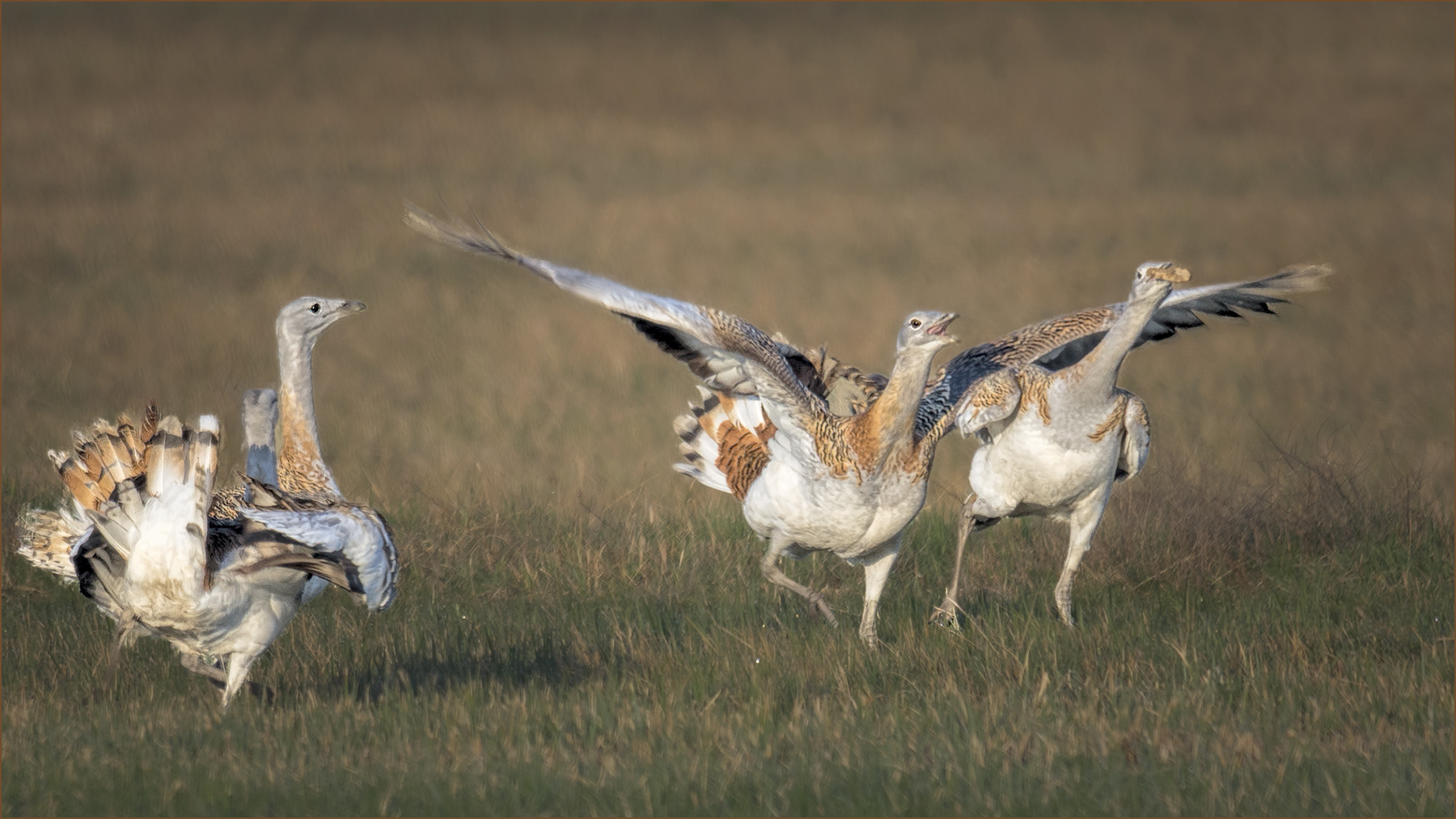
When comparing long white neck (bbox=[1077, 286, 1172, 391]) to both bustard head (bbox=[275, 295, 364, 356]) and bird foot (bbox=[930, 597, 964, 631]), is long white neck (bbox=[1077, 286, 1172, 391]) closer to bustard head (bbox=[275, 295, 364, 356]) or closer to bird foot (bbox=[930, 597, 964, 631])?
bird foot (bbox=[930, 597, 964, 631])

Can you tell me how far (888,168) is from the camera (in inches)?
760

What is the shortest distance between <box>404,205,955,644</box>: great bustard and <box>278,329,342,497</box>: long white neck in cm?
75

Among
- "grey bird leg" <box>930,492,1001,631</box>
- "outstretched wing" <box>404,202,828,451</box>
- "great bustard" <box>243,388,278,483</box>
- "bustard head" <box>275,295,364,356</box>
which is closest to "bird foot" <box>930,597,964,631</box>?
"grey bird leg" <box>930,492,1001,631</box>

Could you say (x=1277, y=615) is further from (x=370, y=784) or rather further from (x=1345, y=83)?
(x=1345, y=83)

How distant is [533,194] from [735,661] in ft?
39.7

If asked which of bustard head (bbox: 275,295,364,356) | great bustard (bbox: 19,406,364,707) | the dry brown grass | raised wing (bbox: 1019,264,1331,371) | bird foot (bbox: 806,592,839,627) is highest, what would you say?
Answer: the dry brown grass

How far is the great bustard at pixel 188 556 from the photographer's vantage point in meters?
4.91

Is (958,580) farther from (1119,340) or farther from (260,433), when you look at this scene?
(260,433)

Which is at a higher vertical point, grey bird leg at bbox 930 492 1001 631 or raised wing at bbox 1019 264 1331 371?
raised wing at bbox 1019 264 1331 371

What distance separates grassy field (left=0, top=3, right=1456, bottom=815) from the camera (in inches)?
192

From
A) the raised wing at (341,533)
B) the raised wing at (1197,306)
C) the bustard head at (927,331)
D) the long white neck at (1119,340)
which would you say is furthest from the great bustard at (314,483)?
the raised wing at (1197,306)

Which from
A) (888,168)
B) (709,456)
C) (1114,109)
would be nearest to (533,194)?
(888,168)

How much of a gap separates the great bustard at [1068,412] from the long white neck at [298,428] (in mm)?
2414

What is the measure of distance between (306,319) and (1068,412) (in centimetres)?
293
